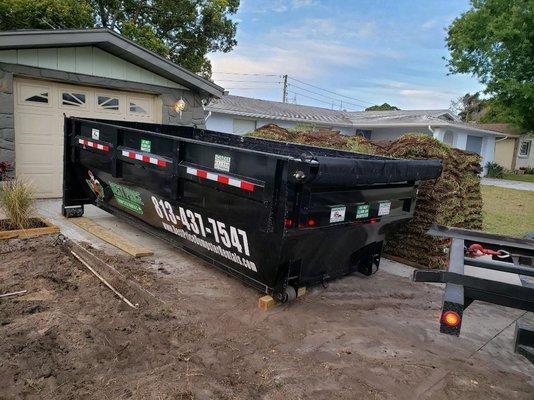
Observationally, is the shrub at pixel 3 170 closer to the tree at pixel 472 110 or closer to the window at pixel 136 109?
the window at pixel 136 109

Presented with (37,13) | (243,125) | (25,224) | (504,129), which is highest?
(37,13)

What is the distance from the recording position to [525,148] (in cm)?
3462

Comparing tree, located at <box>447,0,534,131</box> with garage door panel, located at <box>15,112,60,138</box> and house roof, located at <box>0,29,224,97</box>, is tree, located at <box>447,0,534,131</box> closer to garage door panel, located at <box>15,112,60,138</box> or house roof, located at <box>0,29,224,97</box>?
house roof, located at <box>0,29,224,97</box>

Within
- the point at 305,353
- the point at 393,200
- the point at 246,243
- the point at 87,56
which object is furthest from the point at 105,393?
the point at 87,56

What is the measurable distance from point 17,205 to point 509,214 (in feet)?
37.7

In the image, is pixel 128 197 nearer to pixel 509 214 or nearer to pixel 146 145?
pixel 146 145

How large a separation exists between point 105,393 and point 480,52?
24.8 m

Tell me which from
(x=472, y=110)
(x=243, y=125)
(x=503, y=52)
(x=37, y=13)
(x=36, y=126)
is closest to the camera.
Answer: (x=36, y=126)

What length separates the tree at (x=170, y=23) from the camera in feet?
50.1

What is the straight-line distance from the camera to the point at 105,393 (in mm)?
2721

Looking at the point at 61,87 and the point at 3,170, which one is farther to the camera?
the point at 61,87

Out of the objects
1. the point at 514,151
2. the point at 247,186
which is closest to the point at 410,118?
the point at 514,151

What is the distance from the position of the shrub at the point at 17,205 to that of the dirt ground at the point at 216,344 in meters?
1.39

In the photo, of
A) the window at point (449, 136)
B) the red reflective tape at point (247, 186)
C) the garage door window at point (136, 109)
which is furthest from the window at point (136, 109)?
the window at point (449, 136)
